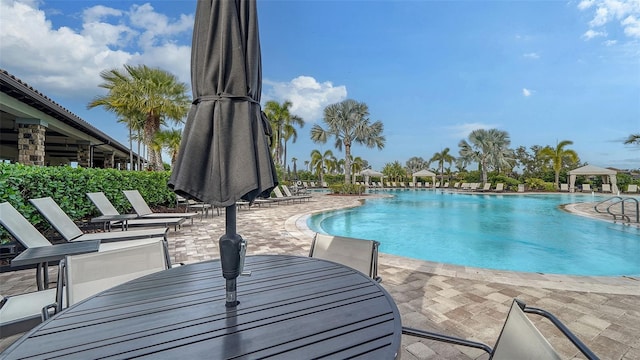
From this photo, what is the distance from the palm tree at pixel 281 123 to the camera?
2188 centimetres

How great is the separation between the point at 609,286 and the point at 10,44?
49.9ft

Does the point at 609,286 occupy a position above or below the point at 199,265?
below

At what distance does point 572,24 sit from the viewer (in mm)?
15867

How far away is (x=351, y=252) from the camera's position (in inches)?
92.4

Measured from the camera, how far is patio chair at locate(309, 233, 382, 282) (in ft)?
7.30

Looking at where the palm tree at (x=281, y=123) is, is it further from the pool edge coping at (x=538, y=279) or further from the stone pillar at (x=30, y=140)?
the pool edge coping at (x=538, y=279)

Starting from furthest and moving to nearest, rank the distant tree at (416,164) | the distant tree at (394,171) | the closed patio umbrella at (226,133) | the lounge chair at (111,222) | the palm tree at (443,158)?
the distant tree at (416,164) → the distant tree at (394,171) → the palm tree at (443,158) → the lounge chair at (111,222) → the closed patio umbrella at (226,133)

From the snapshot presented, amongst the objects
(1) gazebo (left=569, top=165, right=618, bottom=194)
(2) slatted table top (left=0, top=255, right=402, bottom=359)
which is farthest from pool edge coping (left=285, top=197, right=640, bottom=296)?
(1) gazebo (left=569, top=165, right=618, bottom=194)

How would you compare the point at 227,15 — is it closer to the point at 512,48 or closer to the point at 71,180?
the point at 71,180

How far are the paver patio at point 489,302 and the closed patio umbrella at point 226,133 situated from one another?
55 cm

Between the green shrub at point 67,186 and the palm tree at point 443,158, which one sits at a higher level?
the palm tree at point 443,158

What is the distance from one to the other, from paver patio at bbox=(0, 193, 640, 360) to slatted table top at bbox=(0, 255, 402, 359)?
10.7 inches

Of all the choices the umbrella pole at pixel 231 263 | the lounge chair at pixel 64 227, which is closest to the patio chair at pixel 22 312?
the umbrella pole at pixel 231 263

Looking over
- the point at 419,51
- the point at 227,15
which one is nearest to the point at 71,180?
the point at 227,15
